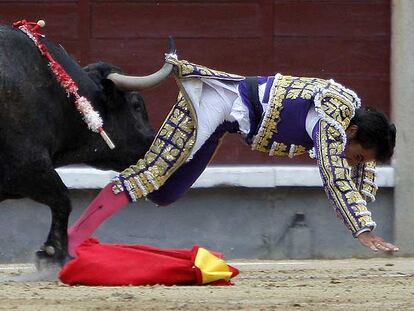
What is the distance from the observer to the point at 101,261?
6562mm

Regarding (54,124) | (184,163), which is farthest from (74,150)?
(184,163)

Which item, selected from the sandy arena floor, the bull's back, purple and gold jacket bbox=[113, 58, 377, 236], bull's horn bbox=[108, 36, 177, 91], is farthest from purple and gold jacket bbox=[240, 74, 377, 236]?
the bull's back

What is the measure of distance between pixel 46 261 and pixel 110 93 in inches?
38.1

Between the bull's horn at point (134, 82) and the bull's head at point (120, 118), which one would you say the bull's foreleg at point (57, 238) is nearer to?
the bull's head at point (120, 118)

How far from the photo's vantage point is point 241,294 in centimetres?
629

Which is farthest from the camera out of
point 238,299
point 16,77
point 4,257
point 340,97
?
point 4,257

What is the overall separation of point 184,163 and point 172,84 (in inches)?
91.7

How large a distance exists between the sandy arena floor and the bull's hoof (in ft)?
0.16

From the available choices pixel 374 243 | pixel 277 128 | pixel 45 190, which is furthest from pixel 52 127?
pixel 374 243

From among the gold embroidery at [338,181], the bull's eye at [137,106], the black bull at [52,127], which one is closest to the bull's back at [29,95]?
the black bull at [52,127]

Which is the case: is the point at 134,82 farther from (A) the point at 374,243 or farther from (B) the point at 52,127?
(A) the point at 374,243

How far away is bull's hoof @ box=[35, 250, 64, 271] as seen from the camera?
6.85m

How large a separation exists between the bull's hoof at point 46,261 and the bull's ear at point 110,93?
89cm

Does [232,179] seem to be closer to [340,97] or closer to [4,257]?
[4,257]
